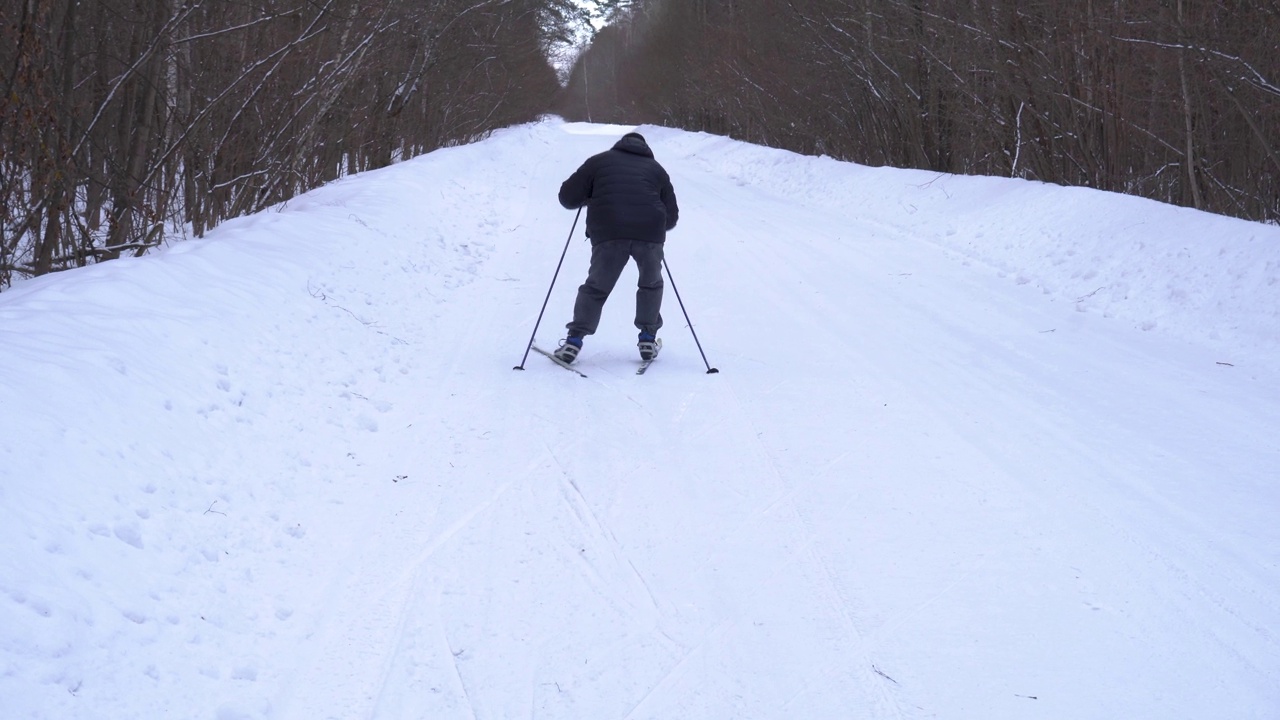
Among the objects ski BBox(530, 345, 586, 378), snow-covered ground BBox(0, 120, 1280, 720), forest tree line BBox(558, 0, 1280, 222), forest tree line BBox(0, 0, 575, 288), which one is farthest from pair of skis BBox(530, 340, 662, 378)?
forest tree line BBox(558, 0, 1280, 222)

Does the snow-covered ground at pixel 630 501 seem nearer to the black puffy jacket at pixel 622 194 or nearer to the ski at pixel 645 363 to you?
the ski at pixel 645 363

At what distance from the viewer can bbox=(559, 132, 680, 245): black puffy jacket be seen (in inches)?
304

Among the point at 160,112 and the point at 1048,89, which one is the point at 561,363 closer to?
the point at 160,112

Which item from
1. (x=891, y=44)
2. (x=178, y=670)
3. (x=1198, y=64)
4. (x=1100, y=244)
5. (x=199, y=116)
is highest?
(x=891, y=44)

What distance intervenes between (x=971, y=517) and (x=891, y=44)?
1661cm

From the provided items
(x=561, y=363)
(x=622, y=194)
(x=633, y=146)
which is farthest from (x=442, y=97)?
(x=561, y=363)

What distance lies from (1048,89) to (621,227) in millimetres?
9303

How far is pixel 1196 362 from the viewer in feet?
23.9

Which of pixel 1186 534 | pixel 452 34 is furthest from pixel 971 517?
pixel 452 34

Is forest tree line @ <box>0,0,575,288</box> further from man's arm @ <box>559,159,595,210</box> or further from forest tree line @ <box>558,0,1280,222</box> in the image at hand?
forest tree line @ <box>558,0,1280,222</box>

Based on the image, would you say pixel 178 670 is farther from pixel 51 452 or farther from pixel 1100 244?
pixel 1100 244

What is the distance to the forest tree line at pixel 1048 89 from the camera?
413 inches

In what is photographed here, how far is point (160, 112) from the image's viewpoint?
857 centimetres

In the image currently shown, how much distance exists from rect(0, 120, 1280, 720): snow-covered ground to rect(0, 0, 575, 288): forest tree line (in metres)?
0.79
